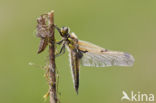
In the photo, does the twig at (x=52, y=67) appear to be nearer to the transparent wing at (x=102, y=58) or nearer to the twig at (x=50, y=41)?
the twig at (x=50, y=41)

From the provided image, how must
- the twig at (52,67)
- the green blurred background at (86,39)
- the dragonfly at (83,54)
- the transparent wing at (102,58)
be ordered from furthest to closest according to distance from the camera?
the green blurred background at (86,39) < the transparent wing at (102,58) < the dragonfly at (83,54) < the twig at (52,67)

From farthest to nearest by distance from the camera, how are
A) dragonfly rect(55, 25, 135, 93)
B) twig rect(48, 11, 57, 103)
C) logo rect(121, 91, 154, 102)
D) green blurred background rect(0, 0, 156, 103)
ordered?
green blurred background rect(0, 0, 156, 103), logo rect(121, 91, 154, 102), dragonfly rect(55, 25, 135, 93), twig rect(48, 11, 57, 103)

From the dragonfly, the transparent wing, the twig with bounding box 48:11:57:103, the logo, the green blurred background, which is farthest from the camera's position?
the green blurred background

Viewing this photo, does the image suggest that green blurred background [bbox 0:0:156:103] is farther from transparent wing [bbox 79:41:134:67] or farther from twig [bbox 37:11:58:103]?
twig [bbox 37:11:58:103]

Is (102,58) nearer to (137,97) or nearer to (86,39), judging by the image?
(137,97)

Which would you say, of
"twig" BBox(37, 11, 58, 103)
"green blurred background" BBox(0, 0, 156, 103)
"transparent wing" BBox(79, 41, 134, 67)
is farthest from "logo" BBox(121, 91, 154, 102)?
"twig" BBox(37, 11, 58, 103)

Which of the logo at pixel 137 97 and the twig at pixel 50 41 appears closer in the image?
the twig at pixel 50 41

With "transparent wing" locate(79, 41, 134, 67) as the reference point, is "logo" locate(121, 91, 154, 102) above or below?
below

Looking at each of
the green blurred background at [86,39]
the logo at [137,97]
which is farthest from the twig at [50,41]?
the logo at [137,97]
